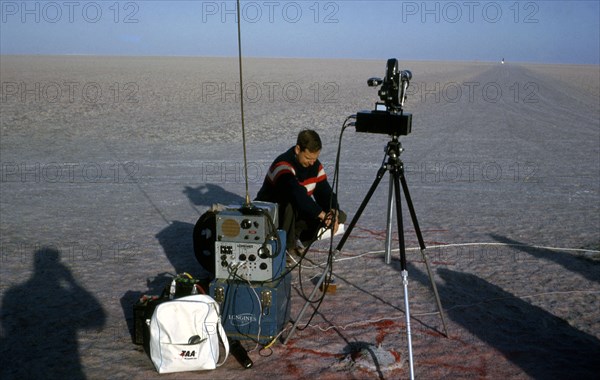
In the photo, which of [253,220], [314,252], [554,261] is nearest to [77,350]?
[253,220]

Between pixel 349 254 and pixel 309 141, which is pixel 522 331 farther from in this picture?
pixel 309 141

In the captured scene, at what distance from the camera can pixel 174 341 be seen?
395 cm

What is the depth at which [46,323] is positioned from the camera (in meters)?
4.77

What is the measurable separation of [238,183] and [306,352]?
6.35 meters

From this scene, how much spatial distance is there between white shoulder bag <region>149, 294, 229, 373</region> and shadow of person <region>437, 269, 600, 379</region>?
2.11 meters

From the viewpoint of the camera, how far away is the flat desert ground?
4.27 m

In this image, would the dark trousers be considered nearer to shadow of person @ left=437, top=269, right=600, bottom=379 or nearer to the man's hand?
the man's hand

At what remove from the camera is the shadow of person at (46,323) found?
4102mm

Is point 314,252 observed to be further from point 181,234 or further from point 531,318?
point 531,318

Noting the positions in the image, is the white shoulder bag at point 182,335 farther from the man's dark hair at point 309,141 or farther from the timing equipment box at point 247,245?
the man's dark hair at point 309,141

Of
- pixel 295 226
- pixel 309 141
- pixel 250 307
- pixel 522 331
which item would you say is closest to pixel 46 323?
pixel 250 307

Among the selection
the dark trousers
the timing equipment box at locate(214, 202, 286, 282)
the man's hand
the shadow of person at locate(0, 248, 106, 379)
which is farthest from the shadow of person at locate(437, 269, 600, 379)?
the shadow of person at locate(0, 248, 106, 379)

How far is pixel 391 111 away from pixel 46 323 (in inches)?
126

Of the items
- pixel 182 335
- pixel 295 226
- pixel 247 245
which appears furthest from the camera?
pixel 295 226
